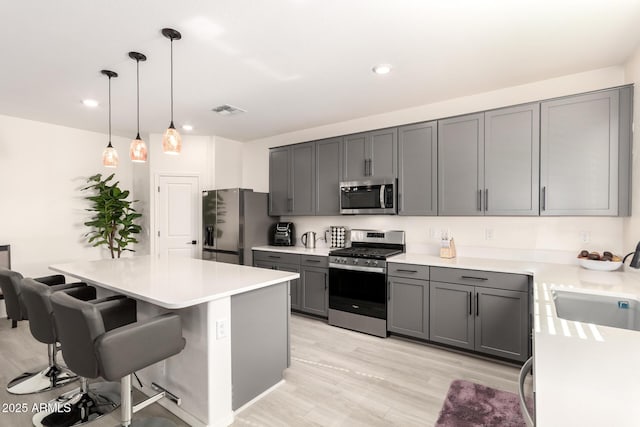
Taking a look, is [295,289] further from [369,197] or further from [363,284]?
[369,197]

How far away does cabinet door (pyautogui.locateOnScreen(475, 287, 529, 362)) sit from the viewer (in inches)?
106

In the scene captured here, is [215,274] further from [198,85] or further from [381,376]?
[198,85]

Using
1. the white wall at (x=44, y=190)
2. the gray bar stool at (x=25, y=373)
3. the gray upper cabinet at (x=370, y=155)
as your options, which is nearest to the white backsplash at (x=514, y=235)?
the gray upper cabinet at (x=370, y=155)

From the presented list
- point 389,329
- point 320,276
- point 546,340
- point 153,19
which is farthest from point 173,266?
point 546,340

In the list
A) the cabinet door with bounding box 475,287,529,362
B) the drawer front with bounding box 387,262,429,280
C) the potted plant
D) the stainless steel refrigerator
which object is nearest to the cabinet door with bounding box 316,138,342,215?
the stainless steel refrigerator

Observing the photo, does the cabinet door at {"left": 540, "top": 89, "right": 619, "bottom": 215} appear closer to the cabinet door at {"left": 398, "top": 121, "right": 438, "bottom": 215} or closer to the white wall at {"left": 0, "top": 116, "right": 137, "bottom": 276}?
the cabinet door at {"left": 398, "top": 121, "right": 438, "bottom": 215}

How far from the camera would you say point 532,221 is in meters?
3.15

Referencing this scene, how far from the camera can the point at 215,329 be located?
1.99 m

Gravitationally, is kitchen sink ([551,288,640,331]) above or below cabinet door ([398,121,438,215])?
below

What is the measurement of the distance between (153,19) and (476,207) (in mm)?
3129

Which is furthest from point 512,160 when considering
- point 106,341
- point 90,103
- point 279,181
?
point 90,103

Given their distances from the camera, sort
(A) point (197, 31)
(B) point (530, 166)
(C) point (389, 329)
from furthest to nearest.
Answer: (C) point (389, 329) → (B) point (530, 166) → (A) point (197, 31)

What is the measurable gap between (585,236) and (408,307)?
5.72ft

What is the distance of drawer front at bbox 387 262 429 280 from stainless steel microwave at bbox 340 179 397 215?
660 millimetres
